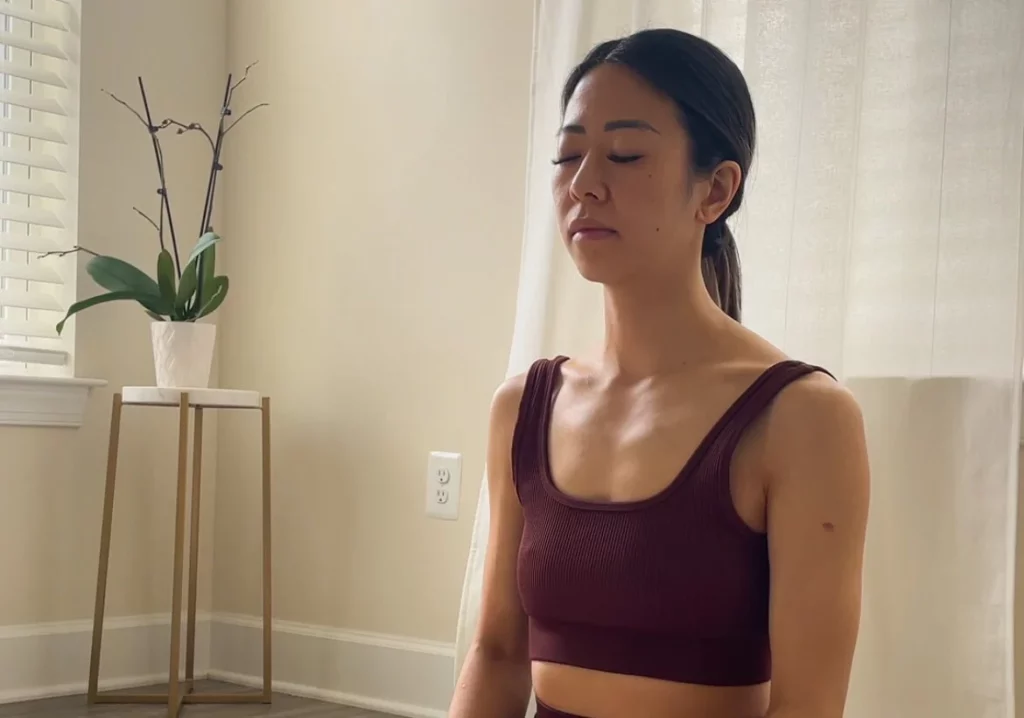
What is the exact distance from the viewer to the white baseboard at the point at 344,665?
1848mm

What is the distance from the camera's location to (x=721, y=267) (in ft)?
3.80

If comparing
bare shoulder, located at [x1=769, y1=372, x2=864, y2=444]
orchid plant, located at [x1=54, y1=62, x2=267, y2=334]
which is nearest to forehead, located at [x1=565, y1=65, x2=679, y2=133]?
bare shoulder, located at [x1=769, y1=372, x2=864, y2=444]

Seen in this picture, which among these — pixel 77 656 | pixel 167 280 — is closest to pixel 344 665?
pixel 77 656

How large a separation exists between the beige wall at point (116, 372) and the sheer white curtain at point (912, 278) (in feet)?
3.97

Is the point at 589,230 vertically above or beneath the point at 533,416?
above

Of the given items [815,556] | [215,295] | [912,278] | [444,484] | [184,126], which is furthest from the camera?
[184,126]

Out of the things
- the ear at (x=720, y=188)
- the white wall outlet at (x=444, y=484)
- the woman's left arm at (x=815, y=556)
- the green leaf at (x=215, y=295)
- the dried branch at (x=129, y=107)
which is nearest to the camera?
the woman's left arm at (x=815, y=556)

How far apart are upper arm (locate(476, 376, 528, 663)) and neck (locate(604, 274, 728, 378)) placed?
6.3 inches

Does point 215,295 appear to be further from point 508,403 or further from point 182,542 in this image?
point 508,403

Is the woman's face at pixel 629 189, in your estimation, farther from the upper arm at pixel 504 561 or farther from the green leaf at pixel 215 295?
the green leaf at pixel 215 295

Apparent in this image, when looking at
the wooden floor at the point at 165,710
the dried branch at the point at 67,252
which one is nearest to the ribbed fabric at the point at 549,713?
the wooden floor at the point at 165,710

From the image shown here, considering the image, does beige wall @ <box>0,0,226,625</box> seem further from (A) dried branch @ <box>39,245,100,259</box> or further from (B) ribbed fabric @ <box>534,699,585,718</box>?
(B) ribbed fabric @ <box>534,699,585,718</box>

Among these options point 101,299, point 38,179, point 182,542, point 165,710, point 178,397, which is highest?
point 38,179

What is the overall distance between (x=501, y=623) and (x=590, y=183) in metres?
0.45
